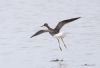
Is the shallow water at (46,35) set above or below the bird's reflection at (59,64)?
below

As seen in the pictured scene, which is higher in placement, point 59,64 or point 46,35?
point 59,64

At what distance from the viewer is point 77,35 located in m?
22.2

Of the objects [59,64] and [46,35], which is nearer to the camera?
[59,64]

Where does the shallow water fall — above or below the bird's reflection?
below

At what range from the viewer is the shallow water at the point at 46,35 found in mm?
17906

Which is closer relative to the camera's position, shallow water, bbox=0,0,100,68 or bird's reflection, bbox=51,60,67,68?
bird's reflection, bbox=51,60,67,68

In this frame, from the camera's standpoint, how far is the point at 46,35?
2277cm

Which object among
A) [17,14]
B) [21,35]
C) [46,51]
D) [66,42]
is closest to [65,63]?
[46,51]

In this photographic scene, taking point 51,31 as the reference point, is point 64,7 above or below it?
below

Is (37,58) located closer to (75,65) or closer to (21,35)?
(75,65)

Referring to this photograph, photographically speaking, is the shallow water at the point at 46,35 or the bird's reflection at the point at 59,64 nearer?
the bird's reflection at the point at 59,64

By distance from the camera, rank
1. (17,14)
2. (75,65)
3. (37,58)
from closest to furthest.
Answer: (75,65), (37,58), (17,14)

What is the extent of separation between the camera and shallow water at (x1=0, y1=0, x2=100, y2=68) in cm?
1791

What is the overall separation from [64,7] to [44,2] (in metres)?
2.17
